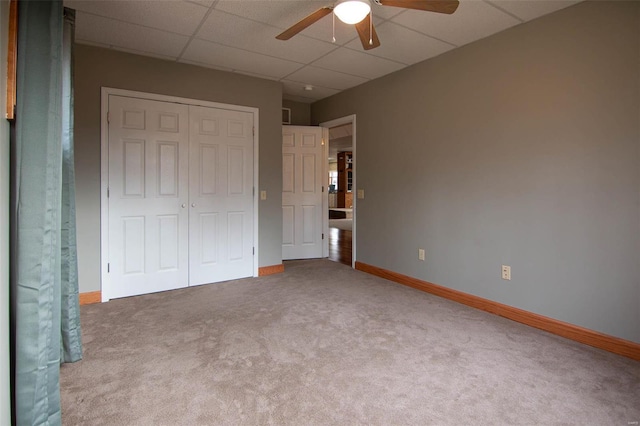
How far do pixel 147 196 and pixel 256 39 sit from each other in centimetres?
197

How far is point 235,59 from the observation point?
3844 millimetres

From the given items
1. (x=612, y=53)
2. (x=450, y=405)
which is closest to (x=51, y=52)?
(x=450, y=405)

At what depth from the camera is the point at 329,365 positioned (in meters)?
2.30

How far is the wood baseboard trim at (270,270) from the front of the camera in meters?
4.61

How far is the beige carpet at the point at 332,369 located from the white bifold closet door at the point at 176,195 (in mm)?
589

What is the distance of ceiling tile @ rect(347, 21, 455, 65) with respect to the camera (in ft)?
10.3

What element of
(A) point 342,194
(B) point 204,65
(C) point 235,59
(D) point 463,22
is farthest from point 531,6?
(A) point 342,194

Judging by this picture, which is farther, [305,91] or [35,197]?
[305,91]

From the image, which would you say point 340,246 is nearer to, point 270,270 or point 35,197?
point 270,270

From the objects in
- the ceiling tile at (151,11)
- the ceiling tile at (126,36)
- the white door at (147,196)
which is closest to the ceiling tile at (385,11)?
the ceiling tile at (151,11)

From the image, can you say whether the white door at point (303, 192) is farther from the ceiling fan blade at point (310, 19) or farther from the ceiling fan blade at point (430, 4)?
the ceiling fan blade at point (430, 4)

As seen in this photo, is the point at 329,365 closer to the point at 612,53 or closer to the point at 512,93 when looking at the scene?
the point at 512,93

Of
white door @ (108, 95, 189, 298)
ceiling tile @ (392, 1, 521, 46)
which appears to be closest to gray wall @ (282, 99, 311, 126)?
white door @ (108, 95, 189, 298)

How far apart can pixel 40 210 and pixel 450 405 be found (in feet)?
6.72
